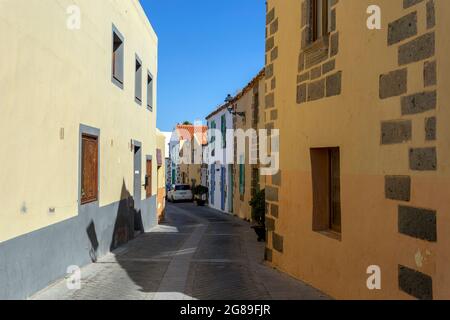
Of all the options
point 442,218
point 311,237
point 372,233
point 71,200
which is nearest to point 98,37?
point 71,200

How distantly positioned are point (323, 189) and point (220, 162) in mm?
20246

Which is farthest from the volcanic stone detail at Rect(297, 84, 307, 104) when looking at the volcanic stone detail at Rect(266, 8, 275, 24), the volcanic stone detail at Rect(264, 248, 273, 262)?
the volcanic stone detail at Rect(264, 248, 273, 262)

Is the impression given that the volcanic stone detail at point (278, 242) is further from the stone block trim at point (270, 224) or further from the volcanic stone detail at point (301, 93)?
the volcanic stone detail at point (301, 93)

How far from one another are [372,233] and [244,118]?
16.5 metres

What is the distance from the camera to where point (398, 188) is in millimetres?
4461

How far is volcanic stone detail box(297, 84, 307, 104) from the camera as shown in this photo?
22.6 feet

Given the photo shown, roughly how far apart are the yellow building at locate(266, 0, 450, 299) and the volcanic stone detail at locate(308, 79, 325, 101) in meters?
0.01

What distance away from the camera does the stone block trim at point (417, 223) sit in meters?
3.91

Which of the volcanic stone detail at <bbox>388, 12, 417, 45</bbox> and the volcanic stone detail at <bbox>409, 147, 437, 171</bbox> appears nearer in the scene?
the volcanic stone detail at <bbox>409, 147, 437, 171</bbox>

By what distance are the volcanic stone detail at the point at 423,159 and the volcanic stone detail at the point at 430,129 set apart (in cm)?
10

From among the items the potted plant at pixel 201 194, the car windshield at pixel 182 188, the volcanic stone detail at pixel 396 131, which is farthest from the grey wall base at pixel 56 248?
the car windshield at pixel 182 188

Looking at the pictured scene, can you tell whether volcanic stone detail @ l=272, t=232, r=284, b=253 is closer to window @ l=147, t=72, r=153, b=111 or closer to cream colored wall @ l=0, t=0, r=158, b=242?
cream colored wall @ l=0, t=0, r=158, b=242

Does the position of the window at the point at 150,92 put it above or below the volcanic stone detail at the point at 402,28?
above
